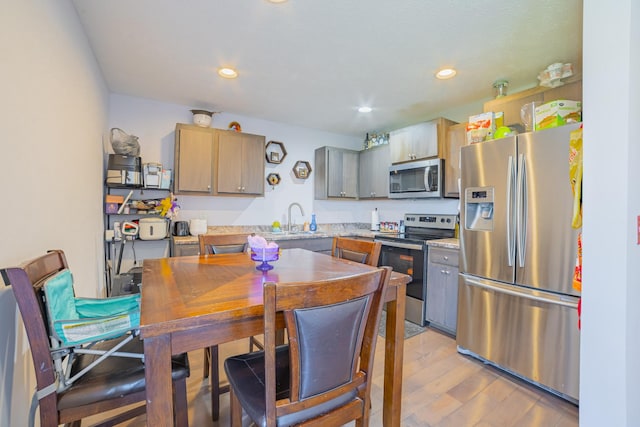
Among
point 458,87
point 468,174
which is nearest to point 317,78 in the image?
point 458,87

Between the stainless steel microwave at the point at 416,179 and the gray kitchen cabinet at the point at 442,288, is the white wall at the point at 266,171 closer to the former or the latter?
the stainless steel microwave at the point at 416,179

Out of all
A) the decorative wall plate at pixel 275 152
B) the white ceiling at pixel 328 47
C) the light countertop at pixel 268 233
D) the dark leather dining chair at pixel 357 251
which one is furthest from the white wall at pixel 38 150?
the decorative wall plate at pixel 275 152

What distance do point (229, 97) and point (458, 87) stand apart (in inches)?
93.0

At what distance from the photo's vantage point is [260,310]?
0.96 metres

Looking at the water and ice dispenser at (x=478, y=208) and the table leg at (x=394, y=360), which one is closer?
the table leg at (x=394, y=360)

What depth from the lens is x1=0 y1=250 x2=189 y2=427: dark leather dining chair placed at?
894 mm

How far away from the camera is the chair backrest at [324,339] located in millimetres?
809

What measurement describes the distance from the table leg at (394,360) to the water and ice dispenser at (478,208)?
1.32 m

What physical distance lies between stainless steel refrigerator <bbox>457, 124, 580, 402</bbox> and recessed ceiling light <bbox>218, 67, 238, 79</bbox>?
7.00 ft

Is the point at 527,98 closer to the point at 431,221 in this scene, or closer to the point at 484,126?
the point at 484,126

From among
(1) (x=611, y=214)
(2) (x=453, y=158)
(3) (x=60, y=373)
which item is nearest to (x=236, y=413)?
(3) (x=60, y=373)

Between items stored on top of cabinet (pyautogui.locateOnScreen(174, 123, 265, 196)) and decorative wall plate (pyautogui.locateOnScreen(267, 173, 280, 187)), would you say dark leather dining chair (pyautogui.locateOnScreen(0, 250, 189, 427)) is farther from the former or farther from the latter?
decorative wall plate (pyautogui.locateOnScreen(267, 173, 280, 187))

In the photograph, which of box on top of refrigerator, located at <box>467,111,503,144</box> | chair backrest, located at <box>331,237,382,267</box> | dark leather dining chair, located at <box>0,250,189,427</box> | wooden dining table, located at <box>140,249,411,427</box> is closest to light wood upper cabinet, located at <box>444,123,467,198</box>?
box on top of refrigerator, located at <box>467,111,503,144</box>

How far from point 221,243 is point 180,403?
44.5 inches
